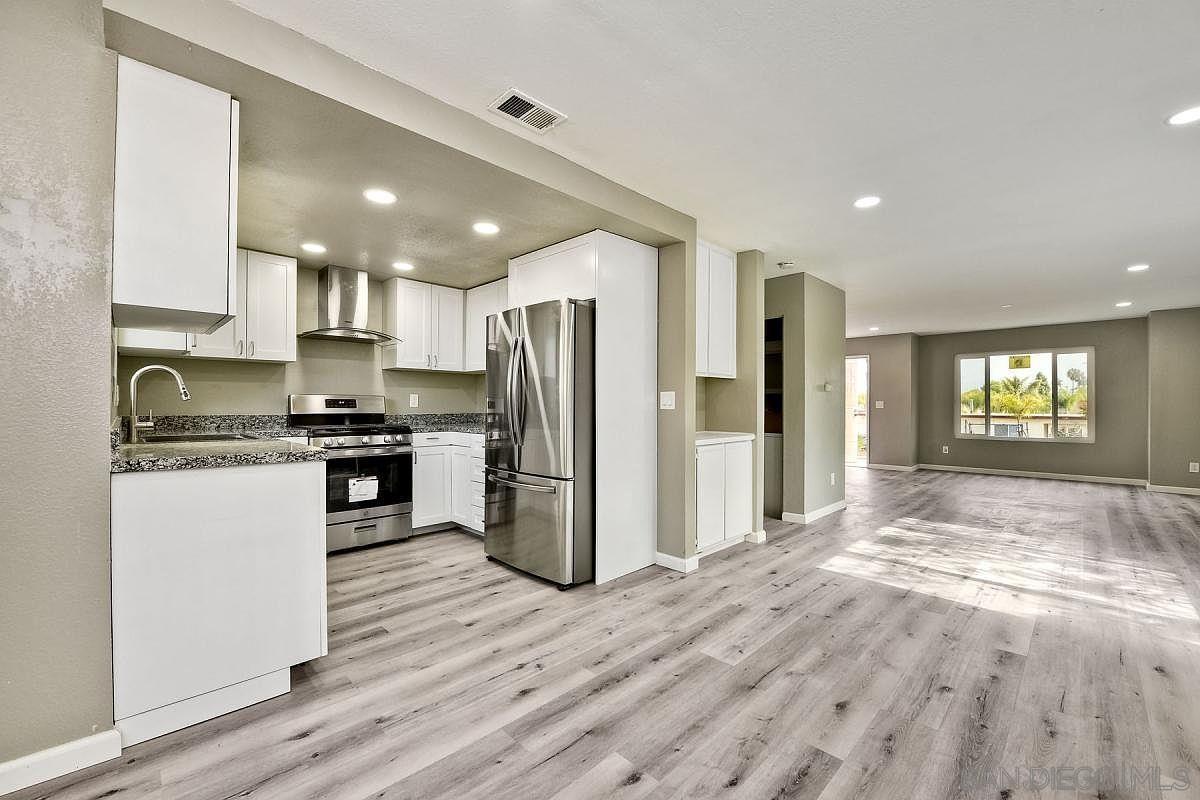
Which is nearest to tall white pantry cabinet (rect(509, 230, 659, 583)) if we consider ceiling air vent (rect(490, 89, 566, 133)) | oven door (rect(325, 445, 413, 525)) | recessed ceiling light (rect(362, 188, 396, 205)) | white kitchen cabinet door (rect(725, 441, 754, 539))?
white kitchen cabinet door (rect(725, 441, 754, 539))

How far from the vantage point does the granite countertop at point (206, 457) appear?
5.57ft

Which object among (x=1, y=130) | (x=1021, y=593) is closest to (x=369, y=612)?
(x=1, y=130)

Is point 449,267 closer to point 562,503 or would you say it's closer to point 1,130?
point 562,503

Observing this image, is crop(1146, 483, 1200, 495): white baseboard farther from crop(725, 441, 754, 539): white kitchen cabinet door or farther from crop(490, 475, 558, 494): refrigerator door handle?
crop(490, 475, 558, 494): refrigerator door handle

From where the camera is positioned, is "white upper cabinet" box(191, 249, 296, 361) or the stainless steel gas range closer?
"white upper cabinet" box(191, 249, 296, 361)

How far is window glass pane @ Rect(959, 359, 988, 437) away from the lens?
8.69m

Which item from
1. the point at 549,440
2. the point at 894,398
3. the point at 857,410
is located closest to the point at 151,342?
the point at 549,440

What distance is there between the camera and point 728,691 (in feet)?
6.85

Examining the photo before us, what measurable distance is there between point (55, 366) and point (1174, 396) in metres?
10.4

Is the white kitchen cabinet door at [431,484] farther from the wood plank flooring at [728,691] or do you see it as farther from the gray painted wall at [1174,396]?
the gray painted wall at [1174,396]

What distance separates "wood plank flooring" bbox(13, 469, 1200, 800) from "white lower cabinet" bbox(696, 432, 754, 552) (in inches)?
11.4

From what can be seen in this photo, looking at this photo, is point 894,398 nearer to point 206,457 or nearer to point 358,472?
point 358,472

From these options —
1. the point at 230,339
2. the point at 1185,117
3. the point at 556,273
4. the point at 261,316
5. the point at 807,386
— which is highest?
the point at 1185,117

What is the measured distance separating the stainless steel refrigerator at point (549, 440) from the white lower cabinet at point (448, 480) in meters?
0.89
